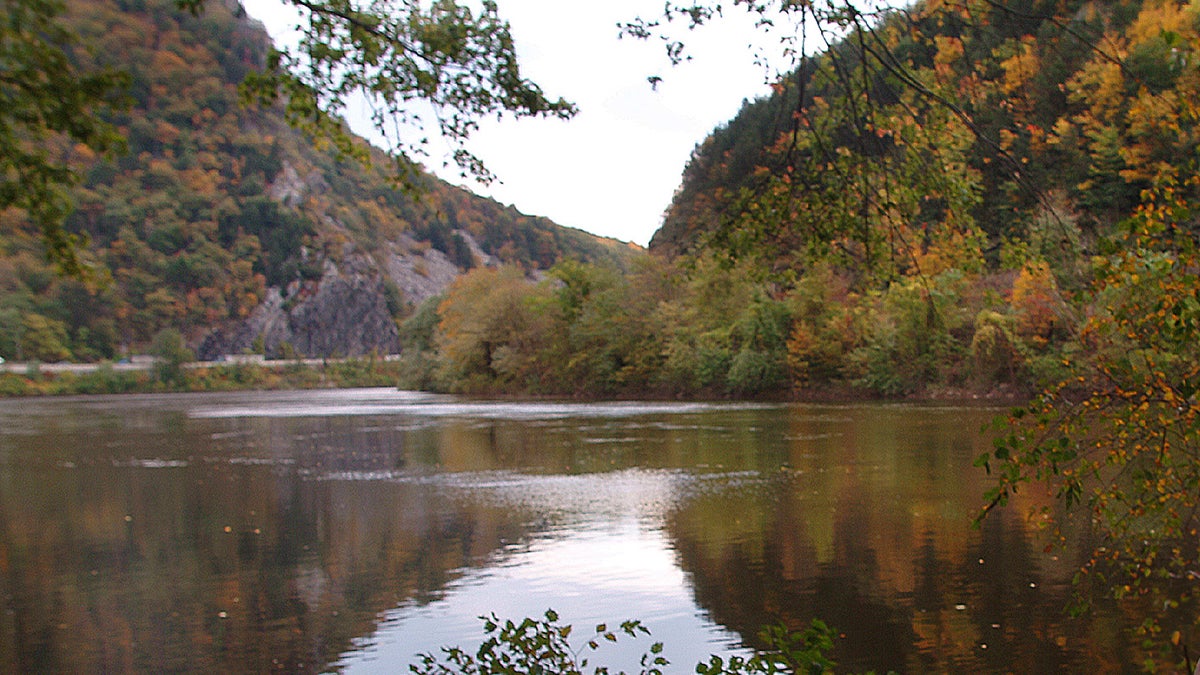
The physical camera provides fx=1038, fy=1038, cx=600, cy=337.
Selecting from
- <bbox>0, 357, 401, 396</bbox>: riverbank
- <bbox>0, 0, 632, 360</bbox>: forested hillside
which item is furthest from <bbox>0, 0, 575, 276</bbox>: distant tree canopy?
<bbox>0, 0, 632, 360</bbox>: forested hillside

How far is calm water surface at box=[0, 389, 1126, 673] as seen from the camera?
718 cm

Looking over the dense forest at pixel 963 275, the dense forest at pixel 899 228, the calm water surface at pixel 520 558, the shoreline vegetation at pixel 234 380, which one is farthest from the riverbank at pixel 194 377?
the calm water surface at pixel 520 558

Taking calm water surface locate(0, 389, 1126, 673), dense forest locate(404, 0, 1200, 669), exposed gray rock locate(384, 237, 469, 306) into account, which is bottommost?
calm water surface locate(0, 389, 1126, 673)

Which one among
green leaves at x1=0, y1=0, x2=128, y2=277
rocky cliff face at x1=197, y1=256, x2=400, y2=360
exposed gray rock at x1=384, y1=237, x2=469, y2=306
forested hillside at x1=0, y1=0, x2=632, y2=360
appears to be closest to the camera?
green leaves at x1=0, y1=0, x2=128, y2=277

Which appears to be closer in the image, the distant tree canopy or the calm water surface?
the distant tree canopy

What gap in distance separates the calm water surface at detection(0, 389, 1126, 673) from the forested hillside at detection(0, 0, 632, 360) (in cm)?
8394

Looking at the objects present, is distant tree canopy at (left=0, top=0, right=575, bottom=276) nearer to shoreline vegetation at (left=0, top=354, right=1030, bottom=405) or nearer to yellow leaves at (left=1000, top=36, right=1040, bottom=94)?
yellow leaves at (left=1000, top=36, right=1040, bottom=94)

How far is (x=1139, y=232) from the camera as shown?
405 centimetres

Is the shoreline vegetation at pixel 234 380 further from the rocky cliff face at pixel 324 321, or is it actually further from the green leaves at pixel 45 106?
the green leaves at pixel 45 106

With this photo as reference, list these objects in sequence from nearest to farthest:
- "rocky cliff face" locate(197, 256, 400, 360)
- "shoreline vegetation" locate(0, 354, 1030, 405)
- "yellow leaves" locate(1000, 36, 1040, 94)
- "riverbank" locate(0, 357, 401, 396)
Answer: "yellow leaves" locate(1000, 36, 1040, 94)
"shoreline vegetation" locate(0, 354, 1030, 405)
"riverbank" locate(0, 357, 401, 396)
"rocky cliff face" locate(197, 256, 400, 360)

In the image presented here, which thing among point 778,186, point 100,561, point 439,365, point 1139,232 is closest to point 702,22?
point 778,186

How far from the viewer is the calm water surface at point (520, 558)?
7184mm

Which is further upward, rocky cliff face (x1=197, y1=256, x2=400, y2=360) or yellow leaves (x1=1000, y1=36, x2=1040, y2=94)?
rocky cliff face (x1=197, y1=256, x2=400, y2=360)

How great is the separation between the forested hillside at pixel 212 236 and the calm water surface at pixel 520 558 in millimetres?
83937
